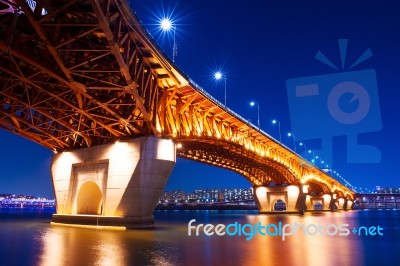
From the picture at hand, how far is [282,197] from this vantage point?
85.2 m

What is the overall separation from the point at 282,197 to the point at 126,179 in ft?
205

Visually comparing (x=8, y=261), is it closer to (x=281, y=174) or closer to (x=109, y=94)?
(x=109, y=94)

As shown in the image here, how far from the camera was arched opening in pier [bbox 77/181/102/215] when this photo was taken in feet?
116

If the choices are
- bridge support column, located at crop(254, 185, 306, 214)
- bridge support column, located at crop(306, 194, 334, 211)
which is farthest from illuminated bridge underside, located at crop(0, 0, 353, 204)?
bridge support column, located at crop(306, 194, 334, 211)

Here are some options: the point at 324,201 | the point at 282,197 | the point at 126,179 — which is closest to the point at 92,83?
the point at 126,179

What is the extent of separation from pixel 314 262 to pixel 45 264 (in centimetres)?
953

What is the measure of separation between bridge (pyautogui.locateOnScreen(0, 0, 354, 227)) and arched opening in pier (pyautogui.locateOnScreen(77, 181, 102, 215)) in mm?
102

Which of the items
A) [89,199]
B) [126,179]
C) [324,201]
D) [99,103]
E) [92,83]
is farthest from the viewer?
[324,201]

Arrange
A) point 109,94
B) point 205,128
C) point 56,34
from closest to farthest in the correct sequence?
point 56,34
point 109,94
point 205,128

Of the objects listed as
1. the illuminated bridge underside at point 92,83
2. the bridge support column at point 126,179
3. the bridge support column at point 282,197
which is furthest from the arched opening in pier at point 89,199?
the bridge support column at point 282,197

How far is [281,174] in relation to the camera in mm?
80188

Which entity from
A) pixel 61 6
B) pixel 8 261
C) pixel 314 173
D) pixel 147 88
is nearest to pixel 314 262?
pixel 8 261

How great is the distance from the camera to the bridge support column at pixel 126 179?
95.9 ft
